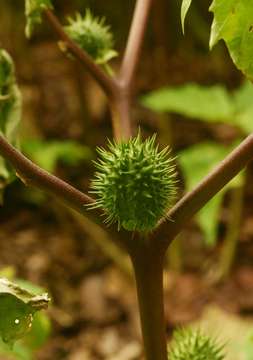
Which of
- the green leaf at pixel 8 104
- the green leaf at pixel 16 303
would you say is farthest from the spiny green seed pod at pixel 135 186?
the green leaf at pixel 8 104

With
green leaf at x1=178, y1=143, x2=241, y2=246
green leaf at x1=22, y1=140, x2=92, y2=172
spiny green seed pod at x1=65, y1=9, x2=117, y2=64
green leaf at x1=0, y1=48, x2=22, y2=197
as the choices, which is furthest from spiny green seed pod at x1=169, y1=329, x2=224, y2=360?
green leaf at x1=22, y1=140, x2=92, y2=172

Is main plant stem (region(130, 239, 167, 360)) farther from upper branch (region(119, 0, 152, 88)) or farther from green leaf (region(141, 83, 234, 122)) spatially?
green leaf (region(141, 83, 234, 122))

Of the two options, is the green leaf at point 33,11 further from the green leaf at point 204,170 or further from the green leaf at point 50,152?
the green leaf at point 50,152

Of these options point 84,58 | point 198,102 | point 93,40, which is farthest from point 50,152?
point 84,58

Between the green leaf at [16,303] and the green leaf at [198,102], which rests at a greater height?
the green leaf at [198,102]

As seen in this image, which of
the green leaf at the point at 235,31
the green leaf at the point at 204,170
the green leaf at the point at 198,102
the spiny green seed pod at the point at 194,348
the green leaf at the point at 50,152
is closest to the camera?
the green leaf at the point at 235,31

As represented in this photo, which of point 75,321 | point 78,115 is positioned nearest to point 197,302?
point 75,321

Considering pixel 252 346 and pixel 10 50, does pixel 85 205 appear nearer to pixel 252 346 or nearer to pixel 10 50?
pixel 252 346

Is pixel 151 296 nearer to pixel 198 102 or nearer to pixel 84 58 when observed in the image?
pixel 84 58
